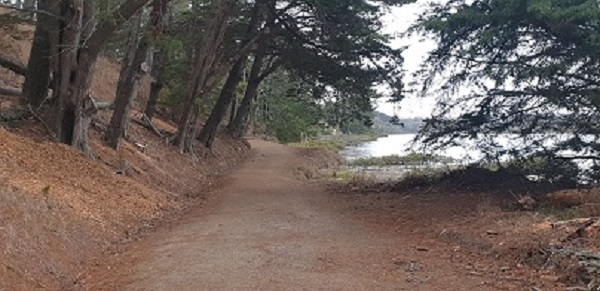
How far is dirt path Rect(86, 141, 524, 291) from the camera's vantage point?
776 centimetres

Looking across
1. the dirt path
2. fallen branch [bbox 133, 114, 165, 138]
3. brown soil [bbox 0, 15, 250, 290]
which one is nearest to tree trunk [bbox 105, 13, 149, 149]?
brown soil [bbox 0, 15, 250, 290]

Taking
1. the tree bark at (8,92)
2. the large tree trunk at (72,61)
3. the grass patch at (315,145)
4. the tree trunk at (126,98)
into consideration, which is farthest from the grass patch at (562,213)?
the grass patch at (315,145)

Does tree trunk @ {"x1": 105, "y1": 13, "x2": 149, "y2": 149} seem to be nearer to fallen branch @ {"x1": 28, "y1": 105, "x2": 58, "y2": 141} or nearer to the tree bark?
the tree bark

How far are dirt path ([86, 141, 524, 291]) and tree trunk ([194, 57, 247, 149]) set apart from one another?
13.1 m

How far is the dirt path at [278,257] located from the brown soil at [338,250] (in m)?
0.01

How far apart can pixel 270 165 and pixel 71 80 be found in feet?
55.7

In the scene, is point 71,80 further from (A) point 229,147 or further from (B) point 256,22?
(A) point 229,147

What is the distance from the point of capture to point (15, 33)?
1427 cm

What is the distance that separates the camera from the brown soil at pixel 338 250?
309 inches

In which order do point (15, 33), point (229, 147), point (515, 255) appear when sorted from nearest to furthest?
1. point (515, 255)
2. point (15, 33)
3. point (229, 147)

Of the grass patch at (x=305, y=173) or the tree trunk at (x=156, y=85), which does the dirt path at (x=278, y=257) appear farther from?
the tree trunk at (x=156, y=85)

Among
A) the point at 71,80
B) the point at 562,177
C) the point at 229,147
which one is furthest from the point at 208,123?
the point at 562,177

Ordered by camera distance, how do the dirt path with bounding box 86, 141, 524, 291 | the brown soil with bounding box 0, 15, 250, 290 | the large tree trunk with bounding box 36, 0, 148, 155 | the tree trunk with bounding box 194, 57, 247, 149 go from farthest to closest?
the tree trunk with bounding box 194, 57, 247, 149 → the large tree trunk with bounding box 36, 0, 148, 155 → the brown soil with bounding box 0, 15, 250, 290 → the dirt path with bounding box 86, 141, 524, 291

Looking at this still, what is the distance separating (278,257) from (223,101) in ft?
62.4
